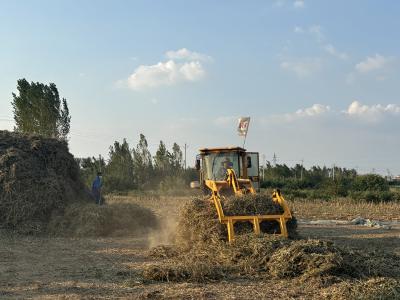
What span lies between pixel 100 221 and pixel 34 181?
253 cm

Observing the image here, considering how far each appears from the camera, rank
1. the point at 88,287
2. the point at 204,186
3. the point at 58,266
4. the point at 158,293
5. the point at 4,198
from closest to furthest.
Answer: the point at 158,293 < the point at 88,287 < the point at 58,266 < the point at 204,186 < the point at 4,198

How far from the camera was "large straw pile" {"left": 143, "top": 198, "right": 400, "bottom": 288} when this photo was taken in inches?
293

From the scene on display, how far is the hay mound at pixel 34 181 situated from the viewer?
48.5 feet

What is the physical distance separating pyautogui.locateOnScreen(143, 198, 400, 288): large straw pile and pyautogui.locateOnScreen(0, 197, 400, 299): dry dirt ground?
29 centimetres

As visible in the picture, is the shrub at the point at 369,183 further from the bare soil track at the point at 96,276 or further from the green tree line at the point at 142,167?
the bare soil track at the point at 96,276

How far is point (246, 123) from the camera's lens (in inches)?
624

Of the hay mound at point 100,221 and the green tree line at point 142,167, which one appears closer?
the hay mound at point 100,221

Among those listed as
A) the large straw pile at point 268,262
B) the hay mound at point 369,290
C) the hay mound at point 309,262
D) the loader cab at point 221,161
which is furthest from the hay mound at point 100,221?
the hay mound at point 369,290

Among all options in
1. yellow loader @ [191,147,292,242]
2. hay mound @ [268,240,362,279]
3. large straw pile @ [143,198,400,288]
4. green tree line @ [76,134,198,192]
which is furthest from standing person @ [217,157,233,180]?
green tree line @ [76,134,198,192]

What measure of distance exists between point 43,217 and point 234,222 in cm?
762

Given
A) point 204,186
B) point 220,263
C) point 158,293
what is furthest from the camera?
point 204,186

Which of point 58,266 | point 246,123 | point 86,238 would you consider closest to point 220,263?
point 58,266

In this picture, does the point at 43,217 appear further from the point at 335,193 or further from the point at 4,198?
the point at 335,193

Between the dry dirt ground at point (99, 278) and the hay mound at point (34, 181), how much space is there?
1.70 metres
